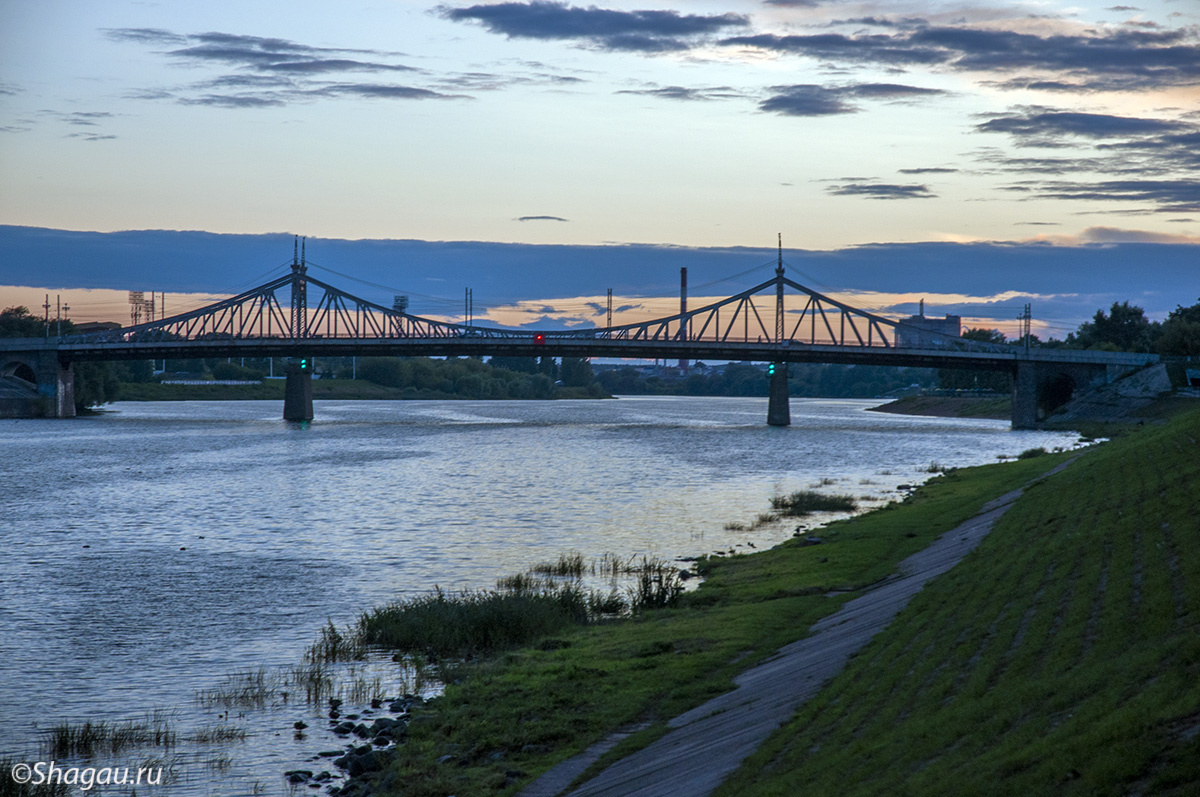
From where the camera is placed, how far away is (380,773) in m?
12.6

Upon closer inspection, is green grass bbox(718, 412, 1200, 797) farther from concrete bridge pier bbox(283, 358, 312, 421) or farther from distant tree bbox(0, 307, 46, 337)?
distant tree bbox(0, 307, 46, 337)

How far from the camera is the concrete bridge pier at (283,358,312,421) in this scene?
13100cm

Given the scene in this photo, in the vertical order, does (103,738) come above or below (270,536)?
above

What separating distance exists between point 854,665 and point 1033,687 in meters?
3.81

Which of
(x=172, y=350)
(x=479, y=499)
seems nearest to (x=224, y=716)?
(x=479, y=499)

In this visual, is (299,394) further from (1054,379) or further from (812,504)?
(812,504)

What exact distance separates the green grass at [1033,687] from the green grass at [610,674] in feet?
9.28

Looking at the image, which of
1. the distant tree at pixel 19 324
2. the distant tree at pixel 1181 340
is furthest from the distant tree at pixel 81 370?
the distant tree at pixel 1181 340

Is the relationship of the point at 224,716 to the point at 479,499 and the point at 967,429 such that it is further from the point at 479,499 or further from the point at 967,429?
the point at 967,429

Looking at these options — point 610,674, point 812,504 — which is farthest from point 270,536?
point 610,674

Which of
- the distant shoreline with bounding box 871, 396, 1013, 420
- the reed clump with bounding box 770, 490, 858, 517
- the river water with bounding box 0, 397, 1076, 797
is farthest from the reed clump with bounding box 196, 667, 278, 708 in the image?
the distant shoreline with bounding box 871, 396, 1013, 420

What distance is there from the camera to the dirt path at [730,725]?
1058 cm

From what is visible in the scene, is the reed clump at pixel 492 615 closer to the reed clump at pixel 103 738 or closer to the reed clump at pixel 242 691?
the reed clump at pixel 242 691

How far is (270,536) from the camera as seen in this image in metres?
35.9
